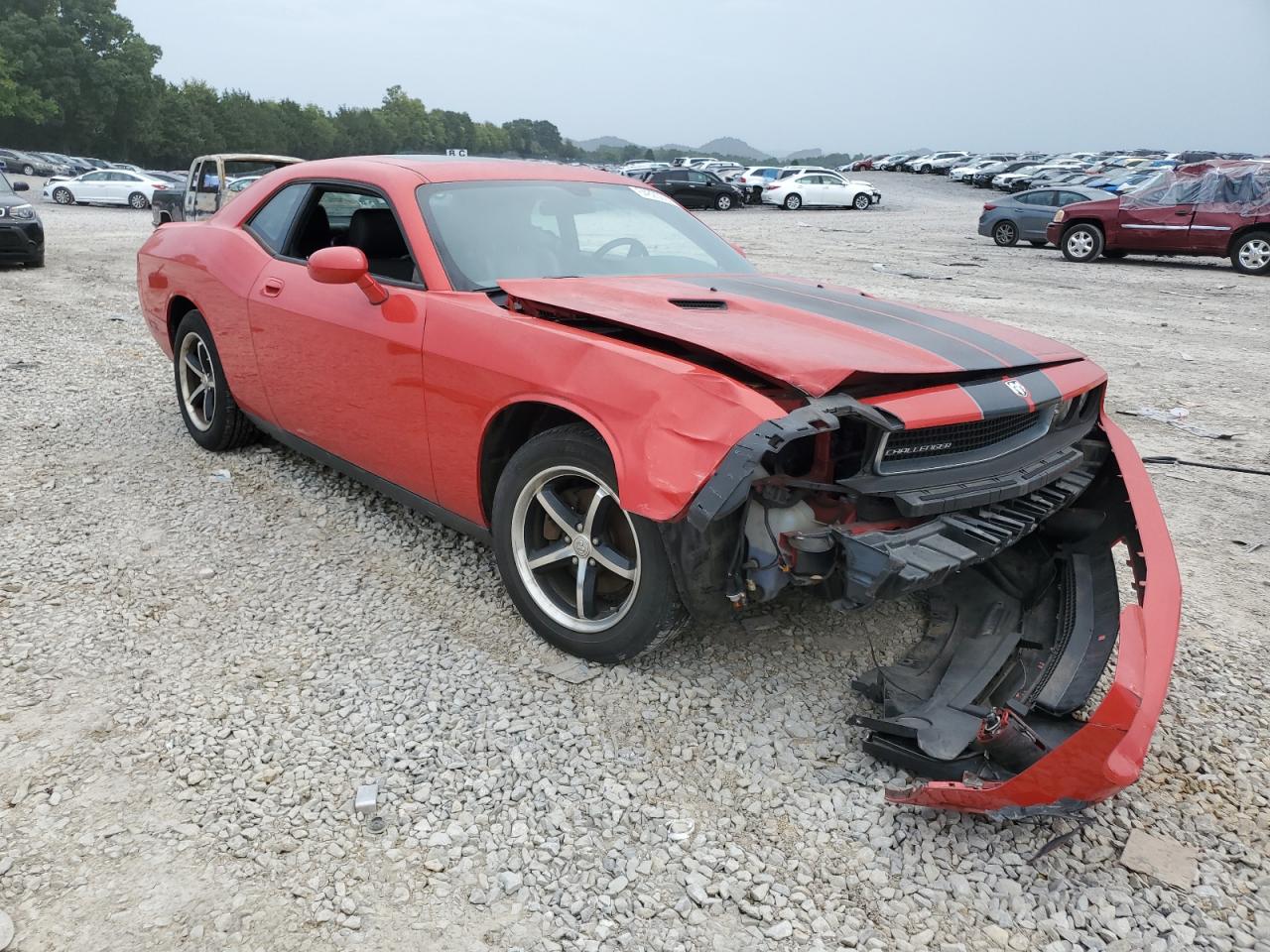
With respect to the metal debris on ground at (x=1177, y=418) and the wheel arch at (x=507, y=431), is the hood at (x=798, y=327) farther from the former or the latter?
the metal debris on ground at (x=1177, y=418)

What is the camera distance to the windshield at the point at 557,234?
3.39 meters

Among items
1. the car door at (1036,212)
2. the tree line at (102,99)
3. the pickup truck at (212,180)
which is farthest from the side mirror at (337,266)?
the tree line at (102,99)

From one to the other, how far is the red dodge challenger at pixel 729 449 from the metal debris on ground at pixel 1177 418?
11.2 feet

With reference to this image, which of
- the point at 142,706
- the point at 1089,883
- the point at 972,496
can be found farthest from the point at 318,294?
the point at 1089,883

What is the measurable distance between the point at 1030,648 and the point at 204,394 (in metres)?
4.33

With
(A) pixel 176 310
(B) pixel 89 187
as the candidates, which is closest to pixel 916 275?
(A) pixel 176 310

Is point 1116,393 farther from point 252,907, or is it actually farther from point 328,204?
point 252,907

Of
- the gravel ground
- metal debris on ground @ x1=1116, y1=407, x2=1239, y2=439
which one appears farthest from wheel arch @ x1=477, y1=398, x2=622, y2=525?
metal debris on ground @ x1=1116, y1=407, x2=1239, y2=439

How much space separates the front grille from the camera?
96.0 inches

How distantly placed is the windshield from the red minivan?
1450 centimetres

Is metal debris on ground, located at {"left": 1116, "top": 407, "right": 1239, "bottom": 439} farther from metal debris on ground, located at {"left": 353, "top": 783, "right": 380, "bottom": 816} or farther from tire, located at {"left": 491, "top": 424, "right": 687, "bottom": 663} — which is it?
metal debris on ground, located at {"left": 353, "top": 783, "right": 380, "bottom": 816}

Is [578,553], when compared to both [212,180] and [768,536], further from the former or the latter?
[212,180]

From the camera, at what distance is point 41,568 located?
360cm

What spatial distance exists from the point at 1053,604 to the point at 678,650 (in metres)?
1.22
